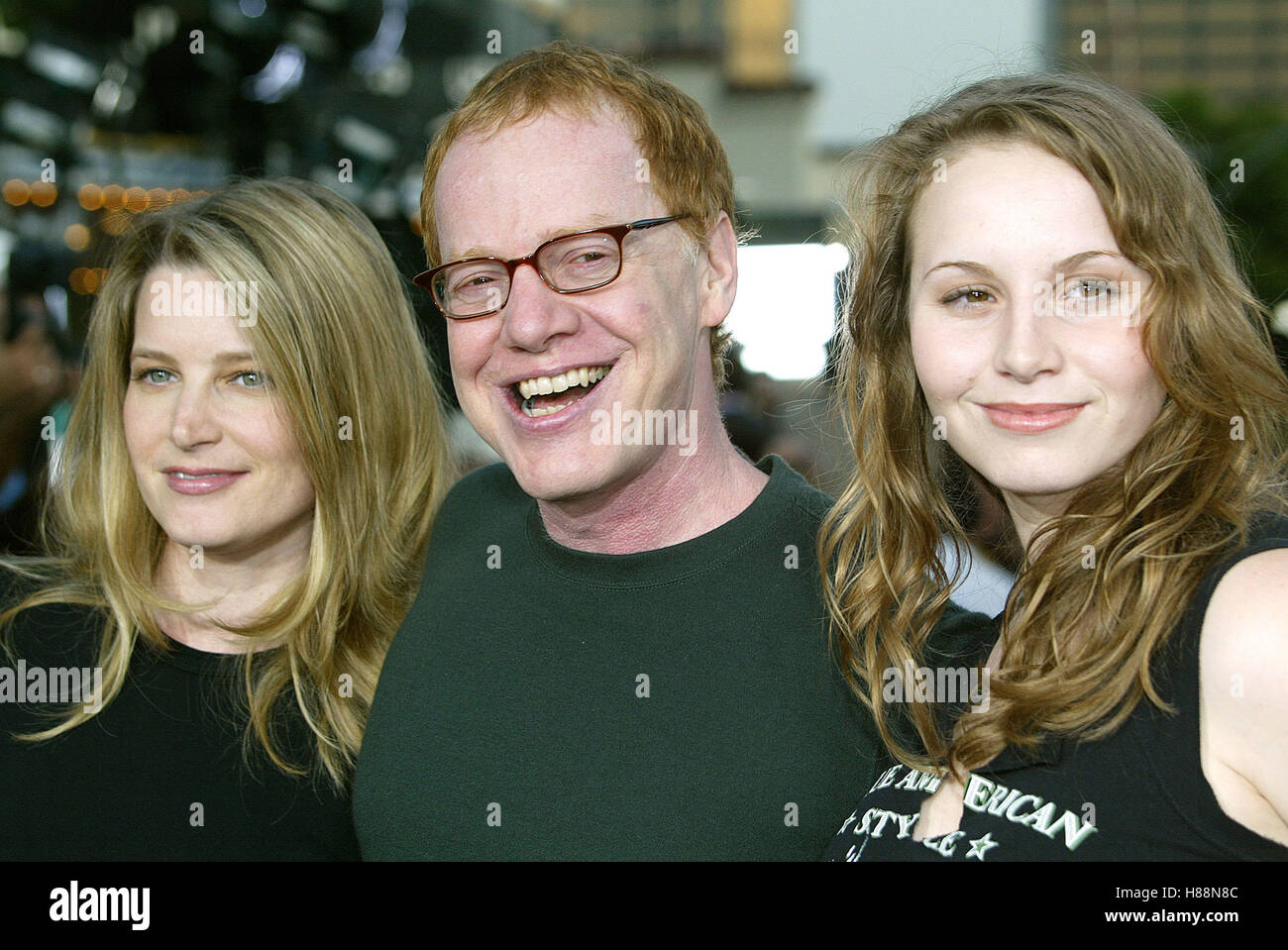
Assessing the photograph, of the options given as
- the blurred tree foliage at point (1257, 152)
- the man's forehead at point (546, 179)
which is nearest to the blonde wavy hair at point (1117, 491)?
the man's forehead at point (546, 179)

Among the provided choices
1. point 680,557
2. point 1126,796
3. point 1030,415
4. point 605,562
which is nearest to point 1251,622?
point 1126,796

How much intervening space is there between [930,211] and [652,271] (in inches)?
16.7

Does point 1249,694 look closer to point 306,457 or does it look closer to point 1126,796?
point 1126,796

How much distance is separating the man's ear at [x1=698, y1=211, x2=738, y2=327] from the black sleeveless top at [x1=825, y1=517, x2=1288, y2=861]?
85 cm

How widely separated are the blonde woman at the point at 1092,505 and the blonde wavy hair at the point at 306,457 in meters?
0.97

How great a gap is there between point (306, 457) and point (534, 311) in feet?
2.16

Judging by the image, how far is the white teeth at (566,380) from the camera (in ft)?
6.23

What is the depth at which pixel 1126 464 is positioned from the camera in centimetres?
167

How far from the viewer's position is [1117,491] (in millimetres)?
1658

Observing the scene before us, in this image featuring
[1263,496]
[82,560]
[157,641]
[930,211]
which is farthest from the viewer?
[82,560]

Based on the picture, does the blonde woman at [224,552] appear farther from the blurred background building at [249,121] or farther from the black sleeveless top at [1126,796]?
the blurred background building at [249,121]

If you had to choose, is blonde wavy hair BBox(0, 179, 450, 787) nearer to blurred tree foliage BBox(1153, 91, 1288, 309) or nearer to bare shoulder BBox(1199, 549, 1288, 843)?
bare shoulder BBox(1199, 549, 1288, 843)
